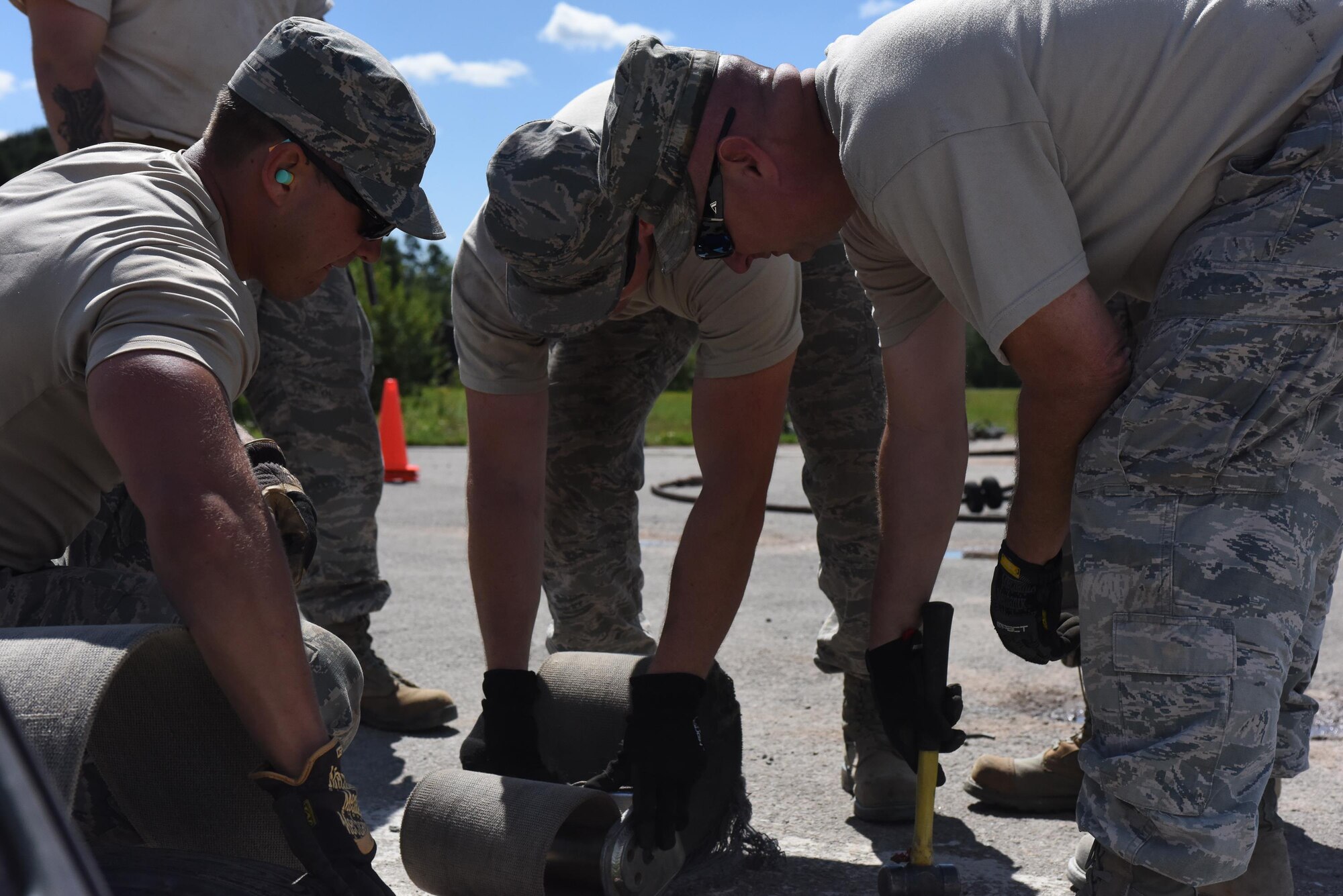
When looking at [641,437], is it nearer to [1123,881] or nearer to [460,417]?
[1123,881]

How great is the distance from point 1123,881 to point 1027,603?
0.48 meters

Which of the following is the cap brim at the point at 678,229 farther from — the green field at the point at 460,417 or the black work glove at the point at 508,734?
the green field at the point at 460,417

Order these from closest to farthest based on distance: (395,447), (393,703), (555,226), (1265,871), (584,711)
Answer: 1. (1265,871)
2. (555,226)
3. (584,711)
4. (393,703)
5. (395,447)

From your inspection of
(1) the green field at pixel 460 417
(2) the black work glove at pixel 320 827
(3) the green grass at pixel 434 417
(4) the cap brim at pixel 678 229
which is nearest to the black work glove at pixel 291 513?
(2) the black work glove at pixel 320 827

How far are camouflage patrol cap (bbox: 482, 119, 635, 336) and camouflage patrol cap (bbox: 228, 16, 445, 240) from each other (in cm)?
19

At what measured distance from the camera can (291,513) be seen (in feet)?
7.11

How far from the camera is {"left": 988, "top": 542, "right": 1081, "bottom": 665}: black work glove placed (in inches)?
84.5

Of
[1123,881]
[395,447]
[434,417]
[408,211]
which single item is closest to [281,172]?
[408,211]

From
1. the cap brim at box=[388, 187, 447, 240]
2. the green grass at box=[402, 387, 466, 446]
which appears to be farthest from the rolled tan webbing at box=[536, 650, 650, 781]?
the green grass at box=[402, 387, 466, 446]

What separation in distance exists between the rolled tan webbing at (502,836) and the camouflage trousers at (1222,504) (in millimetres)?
908

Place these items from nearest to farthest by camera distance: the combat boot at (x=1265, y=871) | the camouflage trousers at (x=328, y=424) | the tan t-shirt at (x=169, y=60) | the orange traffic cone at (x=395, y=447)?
the combat boot at (x=1265, y=871) → the tan t-shirt at (x=169, y=60) → the camouflage trousers at (x=328, y=424) → the orange traffic cone at (x=395, y=447)

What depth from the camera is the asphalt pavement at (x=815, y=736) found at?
2.53m

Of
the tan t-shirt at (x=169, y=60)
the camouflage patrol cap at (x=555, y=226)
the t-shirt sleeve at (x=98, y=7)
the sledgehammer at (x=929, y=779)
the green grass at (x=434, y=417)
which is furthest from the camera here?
the green grass at (x=434, y=417)

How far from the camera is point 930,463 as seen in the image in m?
2.50
